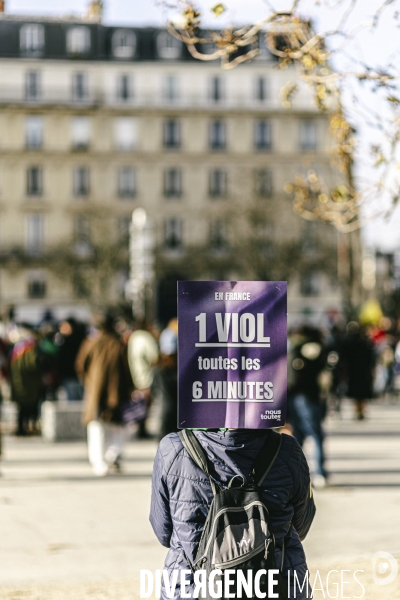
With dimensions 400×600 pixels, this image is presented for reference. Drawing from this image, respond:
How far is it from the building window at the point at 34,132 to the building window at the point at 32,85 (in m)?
1.64

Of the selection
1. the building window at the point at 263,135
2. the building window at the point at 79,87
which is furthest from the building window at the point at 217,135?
the building window at the point at 79,87

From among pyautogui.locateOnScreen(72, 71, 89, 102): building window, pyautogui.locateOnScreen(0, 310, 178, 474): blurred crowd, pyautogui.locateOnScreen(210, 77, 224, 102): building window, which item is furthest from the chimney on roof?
pyautogui.locateOnScreen(0, 310, 178, 474): blurred crowd

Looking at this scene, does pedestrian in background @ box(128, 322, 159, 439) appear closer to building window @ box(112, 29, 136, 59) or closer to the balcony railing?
the balcony railing

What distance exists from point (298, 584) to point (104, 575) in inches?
135

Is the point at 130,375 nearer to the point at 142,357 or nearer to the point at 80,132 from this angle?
the point at 142,357

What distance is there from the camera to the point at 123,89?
70.2 meters

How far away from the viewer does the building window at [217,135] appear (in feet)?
229

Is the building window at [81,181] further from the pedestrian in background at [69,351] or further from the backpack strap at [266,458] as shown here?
the backpack strap at [266,458]

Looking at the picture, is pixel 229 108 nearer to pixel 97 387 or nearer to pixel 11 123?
pixel 11 123

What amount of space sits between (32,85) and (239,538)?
68380mm

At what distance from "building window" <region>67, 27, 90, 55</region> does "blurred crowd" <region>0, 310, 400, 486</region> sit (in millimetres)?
49796

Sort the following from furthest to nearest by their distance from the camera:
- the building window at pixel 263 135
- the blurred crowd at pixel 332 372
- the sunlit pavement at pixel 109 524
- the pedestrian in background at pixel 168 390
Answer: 1. the building window at pixel 263 135
2. the pedestrian in background at pixel 168 390
3. the blurred crowd at pixel 332 372
4. the sunlit pavement at pixel 109 524

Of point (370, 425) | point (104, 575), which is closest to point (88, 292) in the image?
point (370, 425)

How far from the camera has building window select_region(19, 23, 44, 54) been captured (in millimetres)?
69438
